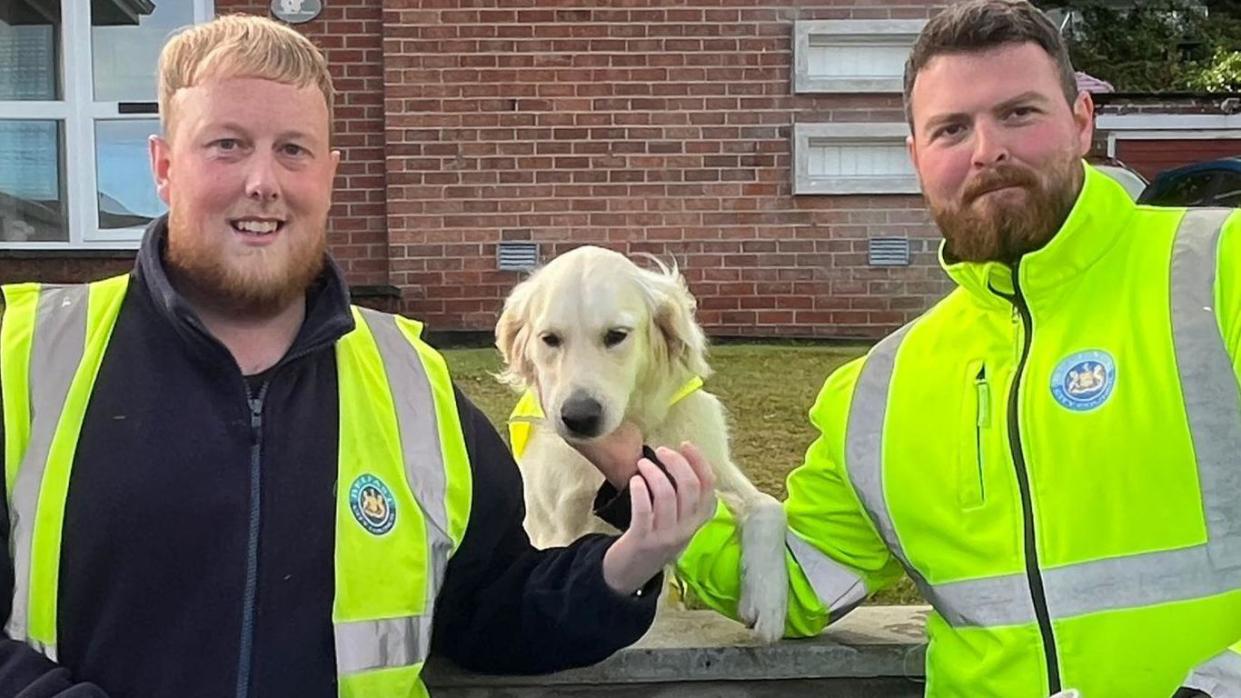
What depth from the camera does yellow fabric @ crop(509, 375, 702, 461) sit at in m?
3.25

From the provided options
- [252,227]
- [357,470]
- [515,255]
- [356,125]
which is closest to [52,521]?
[357,470]

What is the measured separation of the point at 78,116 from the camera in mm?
8047

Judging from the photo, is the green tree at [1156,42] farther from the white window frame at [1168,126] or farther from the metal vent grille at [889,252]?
the metal vent grille at [889,252]

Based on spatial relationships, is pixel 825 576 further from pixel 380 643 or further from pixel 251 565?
pixel 251 565

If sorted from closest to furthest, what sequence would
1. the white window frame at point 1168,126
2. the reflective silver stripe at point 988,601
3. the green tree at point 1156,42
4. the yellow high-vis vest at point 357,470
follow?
the yellow high-vis vest at point 357,470
the reflective silver stripe at point 988,601
the white window frame at point 1168,126
the green tree at point 1156,42

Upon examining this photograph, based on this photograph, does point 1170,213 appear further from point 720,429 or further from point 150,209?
point 150,209

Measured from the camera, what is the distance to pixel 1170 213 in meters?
2.23

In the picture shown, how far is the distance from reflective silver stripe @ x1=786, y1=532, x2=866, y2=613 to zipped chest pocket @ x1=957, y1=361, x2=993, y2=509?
0.40 meters

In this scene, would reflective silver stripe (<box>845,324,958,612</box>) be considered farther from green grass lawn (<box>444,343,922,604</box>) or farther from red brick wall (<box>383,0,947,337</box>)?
red brick wall (<box>383,0,947,337</box>)

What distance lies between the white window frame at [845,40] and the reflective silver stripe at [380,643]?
610cm

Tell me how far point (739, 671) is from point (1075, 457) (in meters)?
0.86

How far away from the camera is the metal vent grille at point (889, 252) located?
7.86 m

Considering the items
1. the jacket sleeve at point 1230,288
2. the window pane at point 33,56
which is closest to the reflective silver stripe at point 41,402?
the jacket sleeve at point 1230,288

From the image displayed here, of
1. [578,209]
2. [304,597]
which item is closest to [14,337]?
[304,597]
